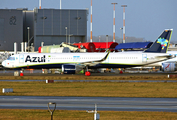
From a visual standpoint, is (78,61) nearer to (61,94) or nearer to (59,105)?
(61,94)

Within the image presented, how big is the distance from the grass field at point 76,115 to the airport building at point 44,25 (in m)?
99.6

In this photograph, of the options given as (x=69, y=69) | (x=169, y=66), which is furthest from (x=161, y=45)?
(x=69, y=69)

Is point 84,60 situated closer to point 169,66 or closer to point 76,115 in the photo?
point 169,66

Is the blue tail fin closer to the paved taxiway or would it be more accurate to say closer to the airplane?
the airplane

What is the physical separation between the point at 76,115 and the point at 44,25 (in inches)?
4137

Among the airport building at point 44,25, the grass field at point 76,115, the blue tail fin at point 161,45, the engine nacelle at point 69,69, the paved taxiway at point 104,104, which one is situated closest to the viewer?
the grass field at point 76,115

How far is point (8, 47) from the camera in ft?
399

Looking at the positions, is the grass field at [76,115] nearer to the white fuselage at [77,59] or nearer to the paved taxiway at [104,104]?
the paved taxiway at [104,104]

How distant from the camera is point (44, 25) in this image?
121 metres

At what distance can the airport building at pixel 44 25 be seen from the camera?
11912 cm

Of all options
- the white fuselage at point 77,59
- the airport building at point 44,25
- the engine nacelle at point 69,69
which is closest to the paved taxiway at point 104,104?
the engine nacelle at point 69,69

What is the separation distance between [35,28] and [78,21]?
17.2 metres

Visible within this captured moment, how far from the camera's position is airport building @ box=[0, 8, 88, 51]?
11912 cm

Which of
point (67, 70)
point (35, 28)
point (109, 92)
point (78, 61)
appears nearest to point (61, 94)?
point (109, 92)
